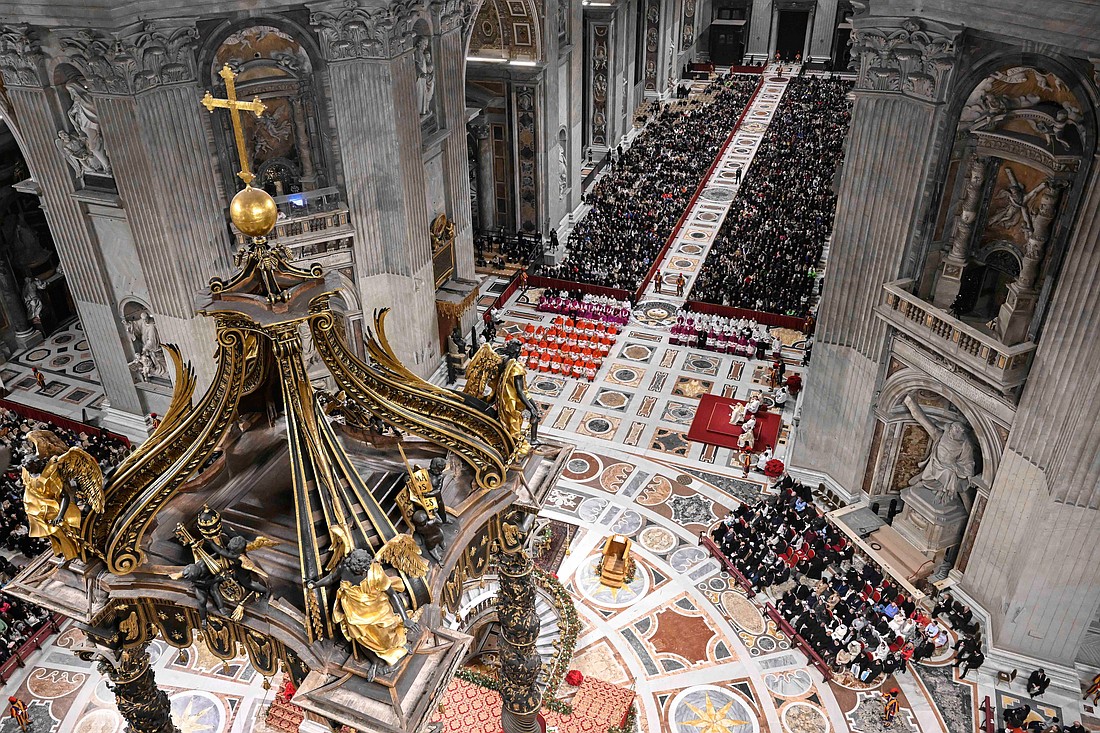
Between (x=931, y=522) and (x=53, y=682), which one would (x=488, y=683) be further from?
(x=931, y=522)

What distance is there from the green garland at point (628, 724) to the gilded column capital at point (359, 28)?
54.1 ft

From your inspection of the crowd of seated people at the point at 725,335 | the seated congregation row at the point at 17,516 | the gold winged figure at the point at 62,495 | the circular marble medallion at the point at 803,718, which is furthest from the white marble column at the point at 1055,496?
the seated congregation row at the point at 17,516

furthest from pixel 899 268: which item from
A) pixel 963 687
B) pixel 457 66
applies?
pixel 457 66

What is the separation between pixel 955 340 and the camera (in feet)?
58.4

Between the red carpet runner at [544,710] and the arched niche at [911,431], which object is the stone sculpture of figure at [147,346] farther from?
the arched niche at [911,431]

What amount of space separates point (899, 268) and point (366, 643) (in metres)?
15.9

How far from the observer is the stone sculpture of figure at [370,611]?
7.11 metres

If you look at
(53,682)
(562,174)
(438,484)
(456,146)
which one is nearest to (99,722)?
(53,682)

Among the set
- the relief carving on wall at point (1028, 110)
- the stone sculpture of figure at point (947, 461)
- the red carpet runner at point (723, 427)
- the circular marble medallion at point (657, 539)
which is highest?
the relief carving on wall at point (1028, 110)

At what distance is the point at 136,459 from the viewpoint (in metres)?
8.03

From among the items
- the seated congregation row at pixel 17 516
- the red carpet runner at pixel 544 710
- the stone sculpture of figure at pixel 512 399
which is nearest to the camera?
the stone sculpture of figure at pixel 512 399

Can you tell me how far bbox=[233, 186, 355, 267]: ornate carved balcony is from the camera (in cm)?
2247

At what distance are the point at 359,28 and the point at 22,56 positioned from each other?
7572mm

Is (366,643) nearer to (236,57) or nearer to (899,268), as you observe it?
(899,268)
